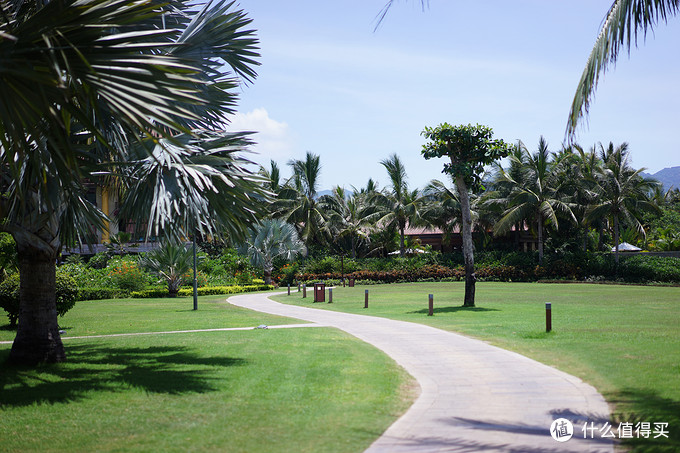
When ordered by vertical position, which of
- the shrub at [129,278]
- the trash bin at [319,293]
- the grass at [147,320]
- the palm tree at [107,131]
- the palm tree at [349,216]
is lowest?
the grass at [147,320]

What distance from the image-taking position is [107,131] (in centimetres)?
935

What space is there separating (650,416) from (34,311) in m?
9.61

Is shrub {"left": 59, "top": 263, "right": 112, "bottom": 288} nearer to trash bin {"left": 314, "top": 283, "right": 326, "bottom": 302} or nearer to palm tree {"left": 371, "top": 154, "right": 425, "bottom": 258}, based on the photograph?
trash bin {"left": 314, "top": 283, "right": 326, "bottom": 302}

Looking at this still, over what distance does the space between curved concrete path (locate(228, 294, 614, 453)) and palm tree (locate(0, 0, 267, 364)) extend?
3855 millimetres

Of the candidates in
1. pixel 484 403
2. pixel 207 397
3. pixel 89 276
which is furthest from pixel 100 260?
pixel 484 403

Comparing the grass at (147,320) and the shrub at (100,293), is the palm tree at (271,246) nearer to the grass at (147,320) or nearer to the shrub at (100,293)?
the shrub at (100,293)

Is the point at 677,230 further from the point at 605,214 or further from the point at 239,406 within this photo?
the point at 239,406

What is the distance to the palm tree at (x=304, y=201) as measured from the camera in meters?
51.7

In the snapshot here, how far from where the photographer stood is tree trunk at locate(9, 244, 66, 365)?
10320 millimetres

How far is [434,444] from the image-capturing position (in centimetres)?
571

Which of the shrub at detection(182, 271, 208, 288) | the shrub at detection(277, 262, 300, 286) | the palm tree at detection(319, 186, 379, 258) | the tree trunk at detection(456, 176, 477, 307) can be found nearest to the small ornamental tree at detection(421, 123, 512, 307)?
the tree trunk at detection(456, 176, 477, 307)

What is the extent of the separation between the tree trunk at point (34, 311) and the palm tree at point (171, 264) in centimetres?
2334

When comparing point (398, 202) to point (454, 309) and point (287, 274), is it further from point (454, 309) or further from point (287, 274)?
point (454, 309)

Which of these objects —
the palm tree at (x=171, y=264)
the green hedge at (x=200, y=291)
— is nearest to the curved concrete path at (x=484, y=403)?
the palm tree at (x=171, y=264)
